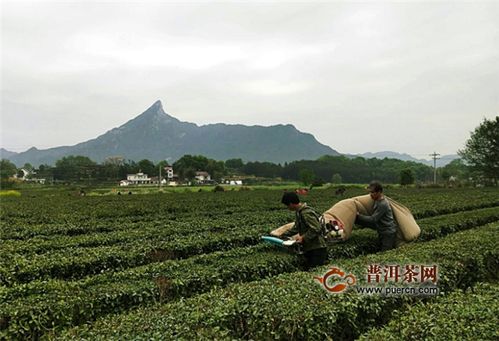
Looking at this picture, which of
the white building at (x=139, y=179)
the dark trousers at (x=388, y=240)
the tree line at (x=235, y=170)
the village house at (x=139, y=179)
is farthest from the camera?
the tree line at (x=235, y=170)

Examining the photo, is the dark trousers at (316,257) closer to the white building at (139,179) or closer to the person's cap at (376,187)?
the person's cap at (376,187)

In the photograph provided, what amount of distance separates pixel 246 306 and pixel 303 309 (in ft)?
2.07

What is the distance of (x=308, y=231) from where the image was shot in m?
6.83

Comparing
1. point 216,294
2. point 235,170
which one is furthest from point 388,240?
point 235,170

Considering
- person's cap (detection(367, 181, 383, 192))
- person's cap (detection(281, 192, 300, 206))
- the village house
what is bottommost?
the village house

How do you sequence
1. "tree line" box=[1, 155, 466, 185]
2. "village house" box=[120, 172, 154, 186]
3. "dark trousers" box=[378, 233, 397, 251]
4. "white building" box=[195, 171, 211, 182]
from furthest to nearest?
1. "white building" box=[195, 171, 211, 182]
2. "tree line" box=[1, 155, 466, 185]
3. "village house" box=[120, 172, 154, 186]
4. "dark trousers" box=[378, 233, 397, 251]

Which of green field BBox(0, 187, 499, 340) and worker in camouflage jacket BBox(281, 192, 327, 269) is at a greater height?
worker in camouflage jacket BBox(281, 192, 327, 269)

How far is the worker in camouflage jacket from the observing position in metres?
6.80

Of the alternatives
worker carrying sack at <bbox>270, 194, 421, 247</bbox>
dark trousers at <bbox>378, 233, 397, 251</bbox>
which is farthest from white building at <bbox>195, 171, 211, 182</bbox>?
dark trousers at <bbox>378, 233, 397, 251</bbox>

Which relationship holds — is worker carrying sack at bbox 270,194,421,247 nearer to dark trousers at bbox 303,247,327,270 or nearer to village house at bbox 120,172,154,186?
dark trousers at bbox 303,247,327,270

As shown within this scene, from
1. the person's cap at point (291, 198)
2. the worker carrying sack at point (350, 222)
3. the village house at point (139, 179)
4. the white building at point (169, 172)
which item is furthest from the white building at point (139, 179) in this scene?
the person's cap at point (291, 198)

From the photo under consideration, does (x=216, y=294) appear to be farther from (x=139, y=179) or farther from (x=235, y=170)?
(x=235, y=170)

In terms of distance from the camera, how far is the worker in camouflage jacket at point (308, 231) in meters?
A: 6.80

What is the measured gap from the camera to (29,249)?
9.08 metres
